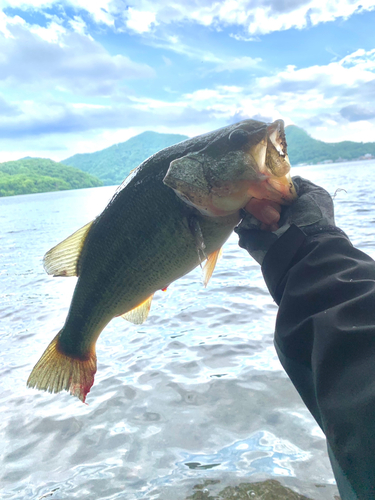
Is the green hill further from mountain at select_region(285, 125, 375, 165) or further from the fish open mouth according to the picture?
the fish open mouth

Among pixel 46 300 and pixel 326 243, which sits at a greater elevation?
pixel 326 243

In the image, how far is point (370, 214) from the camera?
15.6 m

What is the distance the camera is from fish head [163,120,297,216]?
7.15 ft

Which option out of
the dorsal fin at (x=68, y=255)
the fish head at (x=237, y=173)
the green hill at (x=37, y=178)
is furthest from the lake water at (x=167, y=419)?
the green hill at (x=37, y=178)

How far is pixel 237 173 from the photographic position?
2221 millimetres

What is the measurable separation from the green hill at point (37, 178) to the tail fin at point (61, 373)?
146838 millimetres

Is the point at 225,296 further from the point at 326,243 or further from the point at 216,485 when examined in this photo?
the point at 326,243

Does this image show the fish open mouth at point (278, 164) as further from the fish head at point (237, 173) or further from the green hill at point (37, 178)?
the green hill at point (37, 178)

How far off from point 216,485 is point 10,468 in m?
2.03

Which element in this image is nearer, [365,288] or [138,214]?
[365,288]

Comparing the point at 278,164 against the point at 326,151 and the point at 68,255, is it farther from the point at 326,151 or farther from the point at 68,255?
the point at 326,151

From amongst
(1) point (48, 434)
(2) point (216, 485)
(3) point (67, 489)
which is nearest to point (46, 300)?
(1) point (48, 434)

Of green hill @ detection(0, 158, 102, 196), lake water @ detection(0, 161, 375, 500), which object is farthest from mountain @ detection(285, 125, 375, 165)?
lake water @ detection(0, 161, 375, 500)

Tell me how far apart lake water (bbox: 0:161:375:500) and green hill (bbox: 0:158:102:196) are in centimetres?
14418
